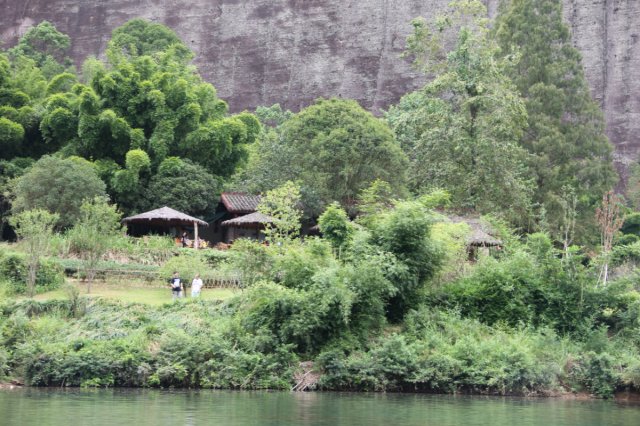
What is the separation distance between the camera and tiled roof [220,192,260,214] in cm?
3516

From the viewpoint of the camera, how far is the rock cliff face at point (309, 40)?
53562mm

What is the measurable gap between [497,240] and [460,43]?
8729 millimetres


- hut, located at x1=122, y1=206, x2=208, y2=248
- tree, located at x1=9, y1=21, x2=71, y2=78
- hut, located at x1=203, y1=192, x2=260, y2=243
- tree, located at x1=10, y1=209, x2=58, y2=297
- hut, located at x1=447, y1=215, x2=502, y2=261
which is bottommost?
tree, located at x1=10, y1=209, x2=58, y2=297

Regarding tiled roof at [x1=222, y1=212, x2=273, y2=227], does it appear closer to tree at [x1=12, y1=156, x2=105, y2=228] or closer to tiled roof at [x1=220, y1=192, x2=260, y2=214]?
tiled roof at [x1=220, y1=192, x2=260, y2=214]

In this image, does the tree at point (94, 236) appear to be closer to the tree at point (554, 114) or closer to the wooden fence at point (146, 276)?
the wooden fence at point (146, 276)

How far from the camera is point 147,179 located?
35219mm

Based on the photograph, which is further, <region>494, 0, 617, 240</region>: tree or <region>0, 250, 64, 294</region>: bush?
<region>494, 0, 617, 240</region>: tree

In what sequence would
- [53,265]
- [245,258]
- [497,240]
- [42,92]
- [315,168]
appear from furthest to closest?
[42,92]
[315,168]
[497,240]
[53,265]
[245,258]

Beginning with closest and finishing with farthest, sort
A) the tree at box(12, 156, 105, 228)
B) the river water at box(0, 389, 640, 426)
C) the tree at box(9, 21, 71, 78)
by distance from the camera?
1. the river water at box(0, 389, 640, 426)
2. the tree at box(12, 156, 105, 228)
3. the tree at box(9, 21, 71, 78)

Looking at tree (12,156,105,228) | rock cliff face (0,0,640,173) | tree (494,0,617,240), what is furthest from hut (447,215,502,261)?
rock cliff face (0,0,640,173)

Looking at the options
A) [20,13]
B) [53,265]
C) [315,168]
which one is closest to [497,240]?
[315,168]

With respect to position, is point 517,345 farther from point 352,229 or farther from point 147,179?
point 147,179

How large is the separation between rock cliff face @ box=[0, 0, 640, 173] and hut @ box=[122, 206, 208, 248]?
83.9 feet

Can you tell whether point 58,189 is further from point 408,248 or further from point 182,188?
point 408,248
